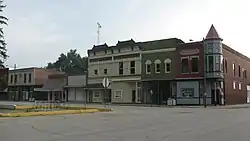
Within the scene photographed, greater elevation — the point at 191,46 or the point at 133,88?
the point at 191,46

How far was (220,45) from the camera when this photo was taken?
4956cm

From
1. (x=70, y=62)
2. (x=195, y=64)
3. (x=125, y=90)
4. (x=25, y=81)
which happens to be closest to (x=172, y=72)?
(x=195, y=64)

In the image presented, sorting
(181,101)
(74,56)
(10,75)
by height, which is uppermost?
(74,56)

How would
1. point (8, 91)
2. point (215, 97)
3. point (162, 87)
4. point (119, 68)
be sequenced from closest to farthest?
point (215, 97) < point (162, 87) < point (119, 68) < point (8, 91)

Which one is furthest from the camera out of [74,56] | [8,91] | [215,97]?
[74,56]

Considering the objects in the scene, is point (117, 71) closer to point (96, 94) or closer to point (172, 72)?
point (96, 94)

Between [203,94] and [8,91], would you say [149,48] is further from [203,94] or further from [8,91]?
[8,91]

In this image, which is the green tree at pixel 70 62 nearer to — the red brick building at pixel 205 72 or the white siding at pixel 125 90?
the white siding at pixel 125 90

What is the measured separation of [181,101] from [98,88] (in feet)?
55.8

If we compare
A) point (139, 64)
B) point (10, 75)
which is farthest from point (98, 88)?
point (10, 75)

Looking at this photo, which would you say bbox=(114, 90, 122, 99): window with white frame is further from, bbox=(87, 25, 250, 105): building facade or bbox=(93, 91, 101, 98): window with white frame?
bbox=(93, 91, 101, 98): window with white frame

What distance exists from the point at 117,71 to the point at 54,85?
17487mm

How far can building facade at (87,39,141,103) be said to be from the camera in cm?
5838

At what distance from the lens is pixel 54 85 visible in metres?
72.3
